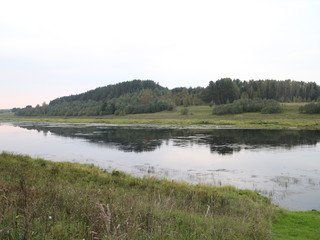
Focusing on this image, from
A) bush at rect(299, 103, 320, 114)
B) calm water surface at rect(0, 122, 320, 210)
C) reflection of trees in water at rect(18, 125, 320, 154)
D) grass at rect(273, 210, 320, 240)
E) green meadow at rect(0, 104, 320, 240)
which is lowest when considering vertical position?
calm water surface at rect(0, 122, 320, 210)

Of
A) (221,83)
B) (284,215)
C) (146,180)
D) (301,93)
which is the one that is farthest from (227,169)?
(301,93)

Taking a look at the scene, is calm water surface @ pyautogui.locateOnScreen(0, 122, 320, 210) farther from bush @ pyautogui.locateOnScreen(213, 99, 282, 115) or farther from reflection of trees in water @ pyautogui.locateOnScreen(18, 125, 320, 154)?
bush @ pyautogui.locateOnScreen(213, 99, 282, 115)

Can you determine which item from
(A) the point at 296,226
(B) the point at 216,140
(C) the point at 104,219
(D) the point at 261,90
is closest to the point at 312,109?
(D) the point at 261,90

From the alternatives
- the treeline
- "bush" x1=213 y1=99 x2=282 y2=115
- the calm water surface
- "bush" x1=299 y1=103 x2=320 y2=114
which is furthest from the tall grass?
the treeline

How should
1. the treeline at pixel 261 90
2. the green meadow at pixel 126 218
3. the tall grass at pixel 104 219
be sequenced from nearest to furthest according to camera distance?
the tall grass at pixel 104 219, the green meadow at pixel 126 218, the treeline at pixel 261 90

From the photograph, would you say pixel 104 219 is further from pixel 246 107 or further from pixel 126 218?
pixel 246 107

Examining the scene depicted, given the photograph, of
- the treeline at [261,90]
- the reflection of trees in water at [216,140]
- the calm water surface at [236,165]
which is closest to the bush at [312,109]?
the reflection of trees in water at [216,140]

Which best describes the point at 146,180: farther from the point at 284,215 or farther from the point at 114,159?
the point at 114,159

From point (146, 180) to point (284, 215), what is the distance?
26.6ft

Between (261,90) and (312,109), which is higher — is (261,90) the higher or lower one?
the higher one

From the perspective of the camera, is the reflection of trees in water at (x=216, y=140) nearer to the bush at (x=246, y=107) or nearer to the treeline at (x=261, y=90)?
the bush at (x=246, y=107)

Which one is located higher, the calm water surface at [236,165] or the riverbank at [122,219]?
the riverbank at [122,219]

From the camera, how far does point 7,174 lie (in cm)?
1398

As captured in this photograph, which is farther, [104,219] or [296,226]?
[296,226]
